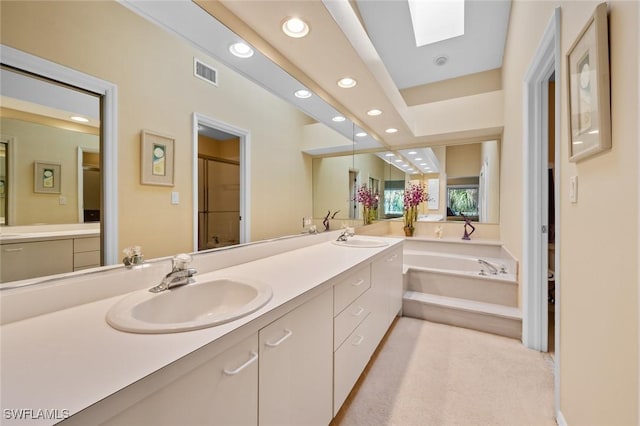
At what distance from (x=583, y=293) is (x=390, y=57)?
327 cm

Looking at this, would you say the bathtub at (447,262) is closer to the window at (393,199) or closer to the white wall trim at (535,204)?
the window at (393,199)

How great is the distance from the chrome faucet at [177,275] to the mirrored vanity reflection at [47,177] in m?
0.26

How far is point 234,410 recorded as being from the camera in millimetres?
737

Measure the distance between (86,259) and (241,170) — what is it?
2.67 feet

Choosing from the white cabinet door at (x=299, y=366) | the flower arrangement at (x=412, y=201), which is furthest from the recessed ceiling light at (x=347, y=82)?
the flower arrangement at (x=412, y=201)

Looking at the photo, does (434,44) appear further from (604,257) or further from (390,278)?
(604,257)

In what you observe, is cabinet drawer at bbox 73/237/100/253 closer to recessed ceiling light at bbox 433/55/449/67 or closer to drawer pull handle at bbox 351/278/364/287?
drawer pull handle at bbox 351/278/364/287

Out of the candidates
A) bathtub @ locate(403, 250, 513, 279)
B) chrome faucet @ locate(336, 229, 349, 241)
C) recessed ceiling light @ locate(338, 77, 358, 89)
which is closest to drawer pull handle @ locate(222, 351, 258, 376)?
chrome faucet @ locate(336, 229, 349, 241)

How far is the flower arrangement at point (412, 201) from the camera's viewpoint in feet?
12.8

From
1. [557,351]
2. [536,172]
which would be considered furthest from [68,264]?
[536,172]

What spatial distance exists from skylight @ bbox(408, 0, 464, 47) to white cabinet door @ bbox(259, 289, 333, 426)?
9.91 ft

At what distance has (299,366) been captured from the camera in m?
1.02

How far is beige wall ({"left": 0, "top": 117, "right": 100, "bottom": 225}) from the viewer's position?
847 mm

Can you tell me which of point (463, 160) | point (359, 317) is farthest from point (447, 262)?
point (359, 317)
